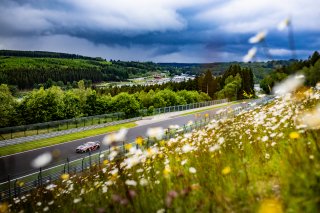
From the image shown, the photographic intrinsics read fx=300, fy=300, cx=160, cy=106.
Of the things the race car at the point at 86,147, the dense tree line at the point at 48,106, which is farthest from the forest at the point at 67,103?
the race car at the point at 86,147

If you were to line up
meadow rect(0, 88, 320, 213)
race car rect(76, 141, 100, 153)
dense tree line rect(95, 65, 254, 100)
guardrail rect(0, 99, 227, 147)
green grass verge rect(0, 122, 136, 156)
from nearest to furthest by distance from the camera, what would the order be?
meadow rect(0, 88, 320, 213), race car rect(76, 141, 100, 153), green grass verge rect(0, 122, 136, 156), guardrail rect(0, 99, 227, 147), dense tree line rect(95, 65, 254, 100)

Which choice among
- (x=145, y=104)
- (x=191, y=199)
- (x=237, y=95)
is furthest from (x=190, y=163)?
(x=237, y=95)

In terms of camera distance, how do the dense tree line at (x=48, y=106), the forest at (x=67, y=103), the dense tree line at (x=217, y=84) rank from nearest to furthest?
the dense tree line at (x=48, y=106)
the forest at (x=67, y=103)
the dense tree line at (x=217, y=84)

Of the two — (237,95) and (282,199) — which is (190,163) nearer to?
(282,199)


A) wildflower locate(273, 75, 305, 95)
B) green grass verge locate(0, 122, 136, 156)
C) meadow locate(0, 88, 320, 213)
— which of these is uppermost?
wildflower locate(273, 75, 305, 95)

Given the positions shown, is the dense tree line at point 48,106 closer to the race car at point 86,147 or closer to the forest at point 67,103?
the forest at point 67,103

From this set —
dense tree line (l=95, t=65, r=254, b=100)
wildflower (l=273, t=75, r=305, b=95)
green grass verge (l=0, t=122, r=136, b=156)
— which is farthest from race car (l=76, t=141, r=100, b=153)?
dense tree line (l=95, t=65, r=254, b=100)

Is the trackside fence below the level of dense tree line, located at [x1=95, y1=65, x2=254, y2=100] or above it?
below

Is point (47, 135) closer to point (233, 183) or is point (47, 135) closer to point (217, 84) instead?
point (233, 183)

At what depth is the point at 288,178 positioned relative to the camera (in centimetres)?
309

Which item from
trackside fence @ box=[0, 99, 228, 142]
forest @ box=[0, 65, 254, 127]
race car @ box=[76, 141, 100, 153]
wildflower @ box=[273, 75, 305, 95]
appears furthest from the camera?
forest @ box=[0, 65, 254, 127]

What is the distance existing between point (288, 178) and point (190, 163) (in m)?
2.23

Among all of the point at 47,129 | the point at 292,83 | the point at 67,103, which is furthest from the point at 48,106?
the point at 292,83

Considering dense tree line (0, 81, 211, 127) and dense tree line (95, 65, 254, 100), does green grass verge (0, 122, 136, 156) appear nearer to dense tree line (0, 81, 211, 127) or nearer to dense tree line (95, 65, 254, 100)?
dense tree line (0, 81, 211, 127)
